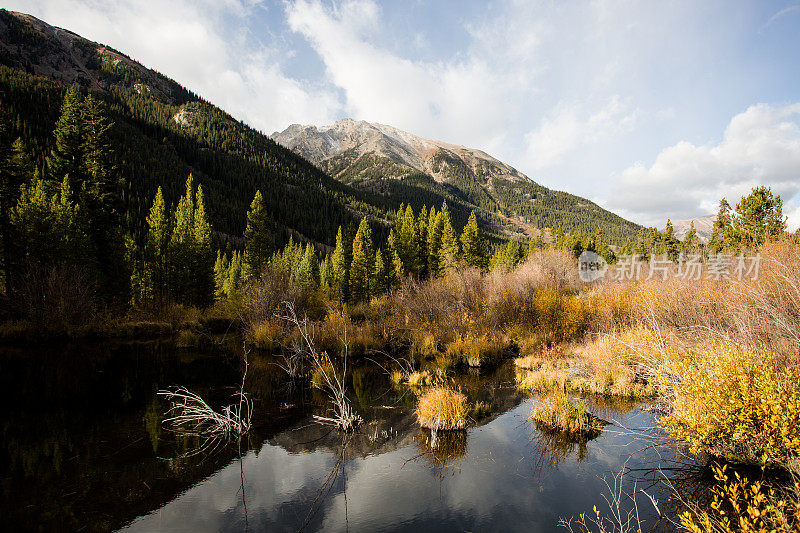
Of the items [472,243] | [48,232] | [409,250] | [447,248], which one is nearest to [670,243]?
[472,243]

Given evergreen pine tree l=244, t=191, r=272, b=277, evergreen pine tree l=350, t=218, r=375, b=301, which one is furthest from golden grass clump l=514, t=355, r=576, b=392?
evergreen pine tree l=350, t=218, r=375, b=301

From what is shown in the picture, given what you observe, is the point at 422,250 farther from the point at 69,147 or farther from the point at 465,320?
the point at 69,147

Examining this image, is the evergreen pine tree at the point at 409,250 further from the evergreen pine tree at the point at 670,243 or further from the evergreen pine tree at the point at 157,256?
the evergreen pine tree at the point at 670,243

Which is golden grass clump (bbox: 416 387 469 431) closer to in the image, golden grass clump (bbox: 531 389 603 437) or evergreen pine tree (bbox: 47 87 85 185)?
golden grass clump (bbox: 531 389 603 437)

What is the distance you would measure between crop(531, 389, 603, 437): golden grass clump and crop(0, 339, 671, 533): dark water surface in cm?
38

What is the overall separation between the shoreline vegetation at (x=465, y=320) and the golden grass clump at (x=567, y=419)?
0.04 m

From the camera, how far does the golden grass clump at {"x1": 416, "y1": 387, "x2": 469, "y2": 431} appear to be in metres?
10.3

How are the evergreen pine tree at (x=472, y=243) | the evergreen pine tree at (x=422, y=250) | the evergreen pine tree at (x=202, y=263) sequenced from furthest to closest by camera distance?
the evergreen pine tree at (x=472, y=243) → the evergreen pine tree at (x=422, y=250) → the evergreen pine tree at (x=202, y=263)

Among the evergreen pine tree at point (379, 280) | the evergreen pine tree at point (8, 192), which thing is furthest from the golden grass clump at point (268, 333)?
the evergreen pine tree at point (379, 280)

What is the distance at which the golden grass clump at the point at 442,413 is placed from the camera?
1032cm

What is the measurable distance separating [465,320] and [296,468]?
1482cm

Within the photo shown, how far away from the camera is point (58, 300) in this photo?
821 inches

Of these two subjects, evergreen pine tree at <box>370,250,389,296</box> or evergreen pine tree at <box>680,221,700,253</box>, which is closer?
evergreen pine tree at <box>370,250,389,296</box>

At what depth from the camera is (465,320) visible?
70.7 feet
